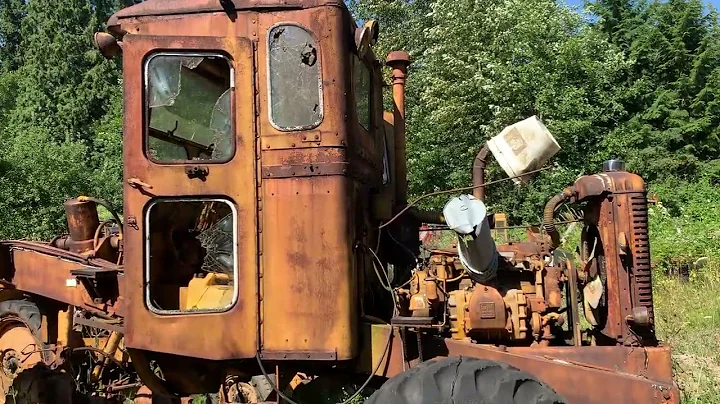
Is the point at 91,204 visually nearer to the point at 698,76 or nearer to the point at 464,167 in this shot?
the point at 464,167

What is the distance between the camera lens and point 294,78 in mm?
3848

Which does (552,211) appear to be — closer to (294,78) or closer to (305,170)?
(305,170)

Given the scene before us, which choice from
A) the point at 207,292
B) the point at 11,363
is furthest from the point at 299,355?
the point at 11,363

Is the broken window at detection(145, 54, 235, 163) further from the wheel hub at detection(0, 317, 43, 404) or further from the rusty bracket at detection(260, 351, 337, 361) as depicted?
the wheel hub at detection(0, 317, 43, 404)

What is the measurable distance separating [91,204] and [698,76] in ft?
85.8

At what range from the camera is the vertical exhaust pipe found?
521 centimetres

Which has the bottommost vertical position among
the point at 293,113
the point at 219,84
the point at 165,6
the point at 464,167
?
the point at 293,113

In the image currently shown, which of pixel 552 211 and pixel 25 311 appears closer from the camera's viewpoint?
pixel 552 211

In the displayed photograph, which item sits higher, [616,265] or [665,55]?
[665,55]

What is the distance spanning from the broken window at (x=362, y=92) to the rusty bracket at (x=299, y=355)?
1.56 meters

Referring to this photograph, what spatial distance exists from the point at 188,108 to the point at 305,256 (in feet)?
4.33

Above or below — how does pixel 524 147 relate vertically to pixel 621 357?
above

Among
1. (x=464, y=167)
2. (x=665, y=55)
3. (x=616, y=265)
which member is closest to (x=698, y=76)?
(x=665, y=55)

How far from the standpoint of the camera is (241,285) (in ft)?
12.5
